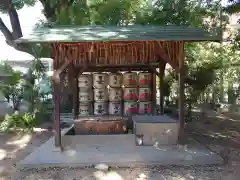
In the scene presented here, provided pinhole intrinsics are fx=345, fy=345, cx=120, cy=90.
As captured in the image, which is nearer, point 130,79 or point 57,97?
point 57,97

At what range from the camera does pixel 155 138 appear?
7.29 metres

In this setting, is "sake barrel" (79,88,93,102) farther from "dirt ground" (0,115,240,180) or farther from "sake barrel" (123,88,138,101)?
"dirt ground" (0,115,240,180)

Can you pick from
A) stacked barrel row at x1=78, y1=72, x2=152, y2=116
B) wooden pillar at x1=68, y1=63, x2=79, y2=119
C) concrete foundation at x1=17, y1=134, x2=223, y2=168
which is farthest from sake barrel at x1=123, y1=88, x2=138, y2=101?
concrete foundation at x1=17, y1=134, x2=223, y2=168

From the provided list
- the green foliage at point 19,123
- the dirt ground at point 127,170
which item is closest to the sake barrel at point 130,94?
the dirt ground at point 127,170

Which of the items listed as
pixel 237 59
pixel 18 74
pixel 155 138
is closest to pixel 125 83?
pixel 155 138

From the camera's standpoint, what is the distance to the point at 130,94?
912cm

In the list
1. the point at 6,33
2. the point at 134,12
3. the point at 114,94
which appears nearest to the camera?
the point at 114,94

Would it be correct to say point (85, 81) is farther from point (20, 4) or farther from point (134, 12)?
point (20, 4)

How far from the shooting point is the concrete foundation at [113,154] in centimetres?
620

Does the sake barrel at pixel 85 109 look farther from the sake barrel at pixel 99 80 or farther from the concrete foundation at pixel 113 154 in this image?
the concrete foundation at pixel 113 154

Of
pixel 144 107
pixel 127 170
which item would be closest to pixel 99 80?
pixel 144 107

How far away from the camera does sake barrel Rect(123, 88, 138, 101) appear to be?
9125 millimetres

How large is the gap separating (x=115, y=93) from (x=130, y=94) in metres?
0.40

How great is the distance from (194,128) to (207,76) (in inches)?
81.7
